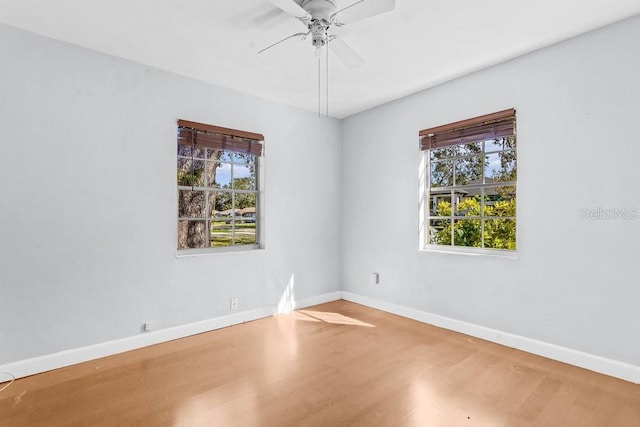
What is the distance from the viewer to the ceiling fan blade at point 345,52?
2.33 meters

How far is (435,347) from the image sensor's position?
313cm

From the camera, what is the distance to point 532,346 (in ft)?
9.66

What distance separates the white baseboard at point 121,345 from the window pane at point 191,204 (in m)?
1.17

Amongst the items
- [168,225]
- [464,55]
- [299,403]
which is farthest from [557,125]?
[168,225]

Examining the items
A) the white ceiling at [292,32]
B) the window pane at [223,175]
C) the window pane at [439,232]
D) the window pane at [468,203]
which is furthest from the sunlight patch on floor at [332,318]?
the white ceiling at [292,32]

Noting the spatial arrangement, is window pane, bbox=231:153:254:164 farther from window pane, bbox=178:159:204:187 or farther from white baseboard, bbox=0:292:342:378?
white baseboard, bbox=0:292:342:378

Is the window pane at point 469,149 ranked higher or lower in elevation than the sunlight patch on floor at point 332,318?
higher

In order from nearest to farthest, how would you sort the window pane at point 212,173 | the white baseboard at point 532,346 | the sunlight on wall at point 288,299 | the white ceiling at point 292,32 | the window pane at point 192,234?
1. the white ceiling at point 292,32
2. the white baseboard at point 532,346
3. the window pane at point 192,234
4. the window pane at point 212,173
5. the sunlight on wall at point 288,299

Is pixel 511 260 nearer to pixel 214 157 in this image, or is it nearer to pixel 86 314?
pixel 214 157

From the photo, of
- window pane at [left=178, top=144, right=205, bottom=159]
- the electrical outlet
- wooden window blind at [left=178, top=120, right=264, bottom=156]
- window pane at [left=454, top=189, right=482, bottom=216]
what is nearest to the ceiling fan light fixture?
wooden window blind at [left=178, top=120, right=264, bottom=156]

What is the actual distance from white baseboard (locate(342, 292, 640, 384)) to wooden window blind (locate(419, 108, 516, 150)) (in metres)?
1.94

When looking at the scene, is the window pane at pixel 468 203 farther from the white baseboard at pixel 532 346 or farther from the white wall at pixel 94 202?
the white wall at pixel 94 202

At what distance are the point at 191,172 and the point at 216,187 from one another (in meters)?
0.32

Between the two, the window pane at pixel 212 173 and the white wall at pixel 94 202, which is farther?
the window pane at pixel 212 173
